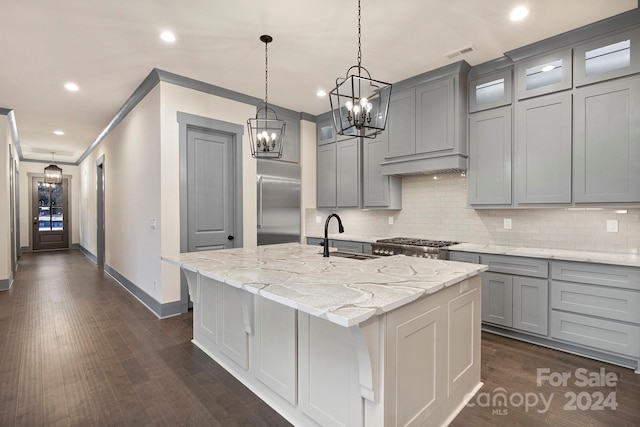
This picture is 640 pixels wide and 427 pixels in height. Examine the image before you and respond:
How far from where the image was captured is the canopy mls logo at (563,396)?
2078 mm

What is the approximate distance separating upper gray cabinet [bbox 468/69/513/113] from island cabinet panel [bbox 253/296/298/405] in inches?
123

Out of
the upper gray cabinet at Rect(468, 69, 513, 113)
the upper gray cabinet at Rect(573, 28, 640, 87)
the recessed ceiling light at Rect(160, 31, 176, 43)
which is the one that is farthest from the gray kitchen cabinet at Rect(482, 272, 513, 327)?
the recessed ceiling light at Rect(160, 31, 176, 43)

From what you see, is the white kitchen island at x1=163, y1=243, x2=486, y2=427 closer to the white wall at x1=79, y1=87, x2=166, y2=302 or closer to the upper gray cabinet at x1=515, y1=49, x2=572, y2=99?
the white wall at x1=79, y1=87, x2=166, y2=302

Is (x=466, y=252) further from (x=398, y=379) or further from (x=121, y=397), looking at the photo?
(x=121, y=397)

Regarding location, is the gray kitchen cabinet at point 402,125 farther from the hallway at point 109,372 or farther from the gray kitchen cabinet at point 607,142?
the hallway at point 109,372

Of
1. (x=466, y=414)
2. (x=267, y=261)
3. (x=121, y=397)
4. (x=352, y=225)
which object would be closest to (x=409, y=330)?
(x=466, y=414)

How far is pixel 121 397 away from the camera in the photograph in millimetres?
2227

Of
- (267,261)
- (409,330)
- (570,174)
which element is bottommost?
(409,330)

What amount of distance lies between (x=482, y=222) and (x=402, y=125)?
1533 millimetres

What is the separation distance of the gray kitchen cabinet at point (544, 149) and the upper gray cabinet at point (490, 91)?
217 millimetres

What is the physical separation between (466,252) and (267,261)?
7.20 feet

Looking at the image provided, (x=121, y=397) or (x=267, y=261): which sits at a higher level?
(x=267, y=261)

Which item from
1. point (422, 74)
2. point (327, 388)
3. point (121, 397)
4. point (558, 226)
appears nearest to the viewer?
point (327, 388)

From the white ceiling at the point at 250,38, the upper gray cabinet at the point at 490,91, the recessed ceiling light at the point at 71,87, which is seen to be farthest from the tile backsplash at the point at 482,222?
the recessed ceiling light at the point at 71,87
